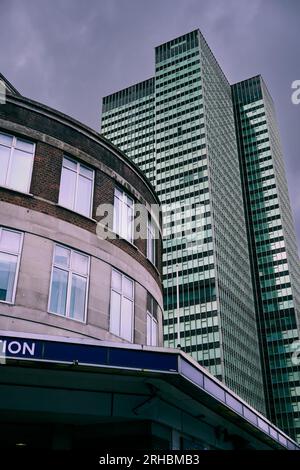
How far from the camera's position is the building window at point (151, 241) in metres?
21.2

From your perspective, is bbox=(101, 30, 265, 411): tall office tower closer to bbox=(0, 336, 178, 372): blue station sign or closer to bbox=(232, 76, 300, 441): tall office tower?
bbox=(232, 76, 300, 441): tall office tower

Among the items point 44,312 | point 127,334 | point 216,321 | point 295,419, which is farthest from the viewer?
point 295,419

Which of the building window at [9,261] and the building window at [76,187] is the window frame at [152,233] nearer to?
the building window at [76,187]

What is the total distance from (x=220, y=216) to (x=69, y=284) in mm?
120019

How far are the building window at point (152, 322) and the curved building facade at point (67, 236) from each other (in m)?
0.04

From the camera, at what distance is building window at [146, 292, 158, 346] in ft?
64.4

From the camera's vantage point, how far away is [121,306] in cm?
1762

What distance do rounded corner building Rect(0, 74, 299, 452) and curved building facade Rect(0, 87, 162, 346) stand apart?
4 centimetres

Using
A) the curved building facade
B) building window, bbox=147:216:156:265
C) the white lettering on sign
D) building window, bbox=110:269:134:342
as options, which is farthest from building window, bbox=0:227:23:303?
building window, bbox=147:216:156:265

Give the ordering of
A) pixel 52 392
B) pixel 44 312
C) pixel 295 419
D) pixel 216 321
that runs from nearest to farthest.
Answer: pixel 52 392
pixel 44 312
pixel 216 321
pixel 295 419
